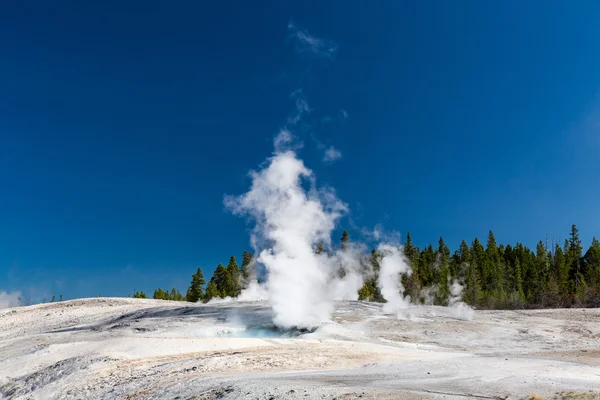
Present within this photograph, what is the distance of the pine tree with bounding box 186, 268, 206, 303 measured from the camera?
8181cm

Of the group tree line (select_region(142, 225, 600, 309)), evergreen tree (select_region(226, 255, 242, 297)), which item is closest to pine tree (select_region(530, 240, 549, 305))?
tree line (select_region(142, 225, 600, 309))

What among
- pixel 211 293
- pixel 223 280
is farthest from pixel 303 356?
pixel 223 280

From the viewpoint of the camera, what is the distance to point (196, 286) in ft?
270

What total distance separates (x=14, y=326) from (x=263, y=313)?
23213mm

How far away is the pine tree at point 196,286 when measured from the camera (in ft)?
268

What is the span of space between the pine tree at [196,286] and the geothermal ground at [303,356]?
4347cm

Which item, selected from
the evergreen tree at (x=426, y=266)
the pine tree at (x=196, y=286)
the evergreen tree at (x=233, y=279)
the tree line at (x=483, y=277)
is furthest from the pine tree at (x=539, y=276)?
the pine tree at (x=196, y=286)

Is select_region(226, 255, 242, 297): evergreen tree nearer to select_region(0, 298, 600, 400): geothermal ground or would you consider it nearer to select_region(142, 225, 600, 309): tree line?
select_region(142, 225, 600, 309): tree line

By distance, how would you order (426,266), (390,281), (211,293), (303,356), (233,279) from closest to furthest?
(303,356)
(390,281)
(211,293)
(233,279)
(426,266)

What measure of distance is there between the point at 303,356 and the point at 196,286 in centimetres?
6579

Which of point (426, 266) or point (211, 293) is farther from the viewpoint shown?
point (426, 266)

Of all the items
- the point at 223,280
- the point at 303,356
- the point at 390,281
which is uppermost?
the point at 223,280

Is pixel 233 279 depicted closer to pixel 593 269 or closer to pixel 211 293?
pixel 211 293

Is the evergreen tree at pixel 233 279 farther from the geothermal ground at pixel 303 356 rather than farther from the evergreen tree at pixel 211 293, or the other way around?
the geothermal ground at pixel 303 356
